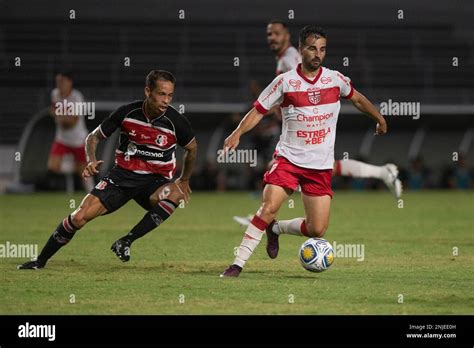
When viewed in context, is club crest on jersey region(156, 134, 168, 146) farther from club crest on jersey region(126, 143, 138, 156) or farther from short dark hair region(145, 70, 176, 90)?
short dark hair region(145, 70, 176, 90)

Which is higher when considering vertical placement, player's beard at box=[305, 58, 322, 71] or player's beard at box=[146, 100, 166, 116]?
player's beard at box=[305, 58, 322, 71]

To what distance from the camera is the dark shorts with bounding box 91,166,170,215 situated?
392 inches

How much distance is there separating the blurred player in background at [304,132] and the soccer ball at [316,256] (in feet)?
1.31

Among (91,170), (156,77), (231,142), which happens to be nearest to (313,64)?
(231,142)

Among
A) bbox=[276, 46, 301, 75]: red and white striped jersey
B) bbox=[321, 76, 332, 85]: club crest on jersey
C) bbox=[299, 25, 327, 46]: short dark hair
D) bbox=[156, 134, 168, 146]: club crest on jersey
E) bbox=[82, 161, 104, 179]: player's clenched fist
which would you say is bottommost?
bbox=[82, 161, 104, 179]: player's clenched fist

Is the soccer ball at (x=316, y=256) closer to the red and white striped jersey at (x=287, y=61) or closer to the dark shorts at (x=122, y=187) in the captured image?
the dark shorts at (x=122, y=187)

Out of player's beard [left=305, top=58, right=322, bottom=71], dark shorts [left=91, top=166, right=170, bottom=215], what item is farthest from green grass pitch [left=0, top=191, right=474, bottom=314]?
player's beard [left=305, top=58, right=322, bottom=71]

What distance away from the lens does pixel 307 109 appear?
9.27m

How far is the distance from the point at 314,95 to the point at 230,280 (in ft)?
6.14

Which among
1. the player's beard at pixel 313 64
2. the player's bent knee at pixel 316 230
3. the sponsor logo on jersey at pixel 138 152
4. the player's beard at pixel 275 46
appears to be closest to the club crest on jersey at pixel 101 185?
the sponsor logo on jersey at pixel 138 152

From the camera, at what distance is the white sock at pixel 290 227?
32.3 feet

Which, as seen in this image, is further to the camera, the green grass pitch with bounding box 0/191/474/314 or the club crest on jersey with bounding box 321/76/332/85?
the club crest on jersey with bounding box 321/76/332/85

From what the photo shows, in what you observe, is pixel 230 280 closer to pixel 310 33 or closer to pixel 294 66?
pixel 310 33

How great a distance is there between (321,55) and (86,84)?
779 inches
